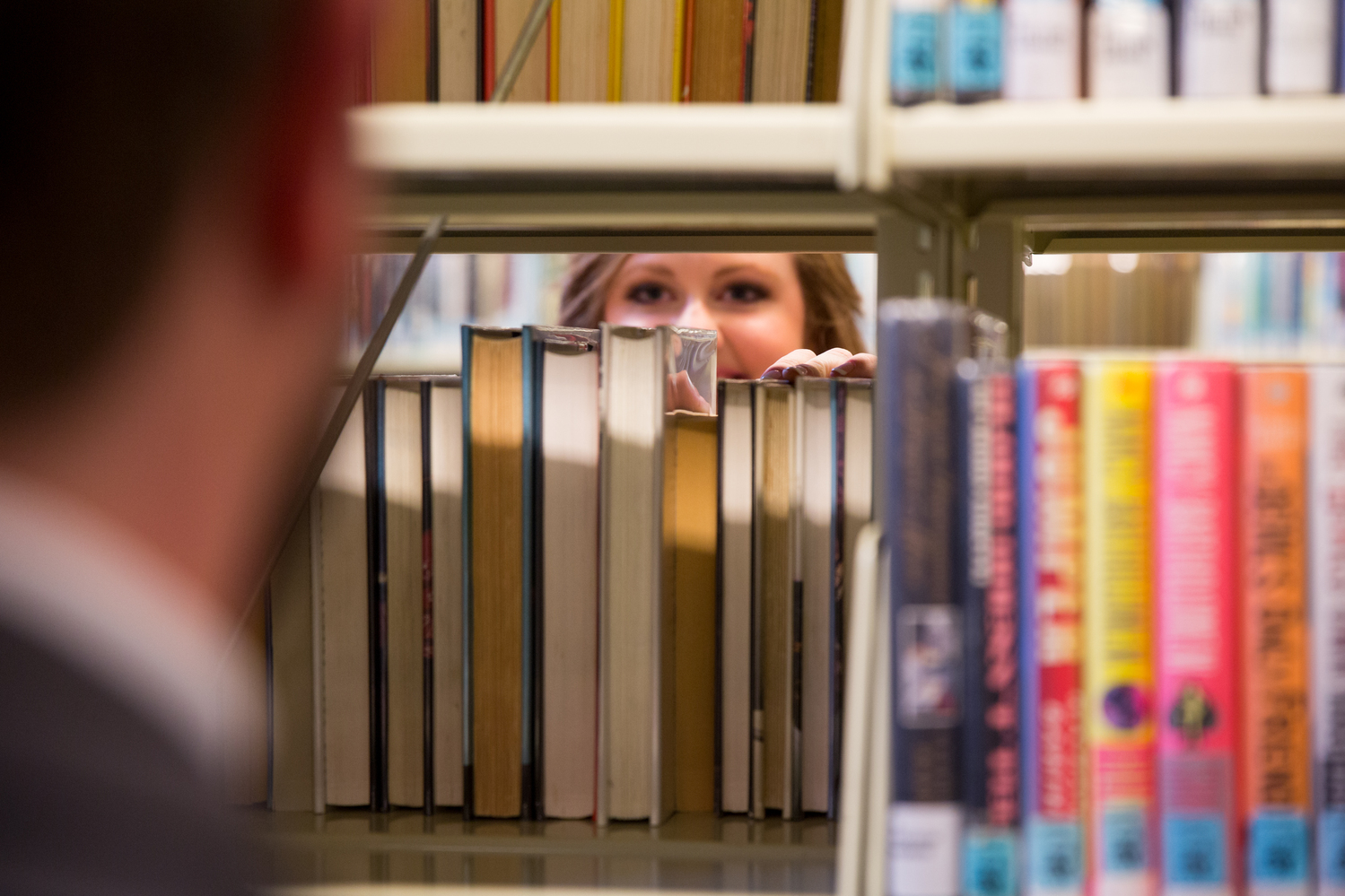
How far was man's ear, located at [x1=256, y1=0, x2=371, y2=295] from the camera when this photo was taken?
0.27 metres

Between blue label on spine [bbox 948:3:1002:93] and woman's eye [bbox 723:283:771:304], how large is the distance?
4.90 feet

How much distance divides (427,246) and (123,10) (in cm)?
62

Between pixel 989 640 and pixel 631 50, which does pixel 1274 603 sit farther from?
pixel 631 50

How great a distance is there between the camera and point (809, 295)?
2223mm

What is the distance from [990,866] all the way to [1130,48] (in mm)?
465

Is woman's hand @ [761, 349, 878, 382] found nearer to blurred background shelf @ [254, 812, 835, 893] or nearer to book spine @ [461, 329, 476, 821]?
book spine @ [461, 329, 476, 821]

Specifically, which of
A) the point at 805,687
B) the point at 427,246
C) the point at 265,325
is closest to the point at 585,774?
the point at 805,687

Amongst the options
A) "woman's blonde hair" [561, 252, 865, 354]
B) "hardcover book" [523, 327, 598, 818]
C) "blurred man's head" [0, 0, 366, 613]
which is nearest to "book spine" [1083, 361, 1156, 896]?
"hardcover book" [523, 327, 598, 818]

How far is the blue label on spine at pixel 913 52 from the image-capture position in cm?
66

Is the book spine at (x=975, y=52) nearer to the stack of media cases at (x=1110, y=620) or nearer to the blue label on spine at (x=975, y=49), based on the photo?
the blue label on spine at (x=975, y=49)

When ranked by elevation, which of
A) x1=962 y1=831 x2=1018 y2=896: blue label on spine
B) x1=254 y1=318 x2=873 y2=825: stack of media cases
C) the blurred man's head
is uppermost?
the blurred man's head

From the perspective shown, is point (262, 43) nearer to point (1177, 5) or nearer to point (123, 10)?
point (123, 10)

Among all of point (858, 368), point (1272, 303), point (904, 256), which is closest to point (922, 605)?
point (904, 256)

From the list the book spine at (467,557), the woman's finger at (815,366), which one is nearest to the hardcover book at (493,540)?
the book spine at (467,557)
